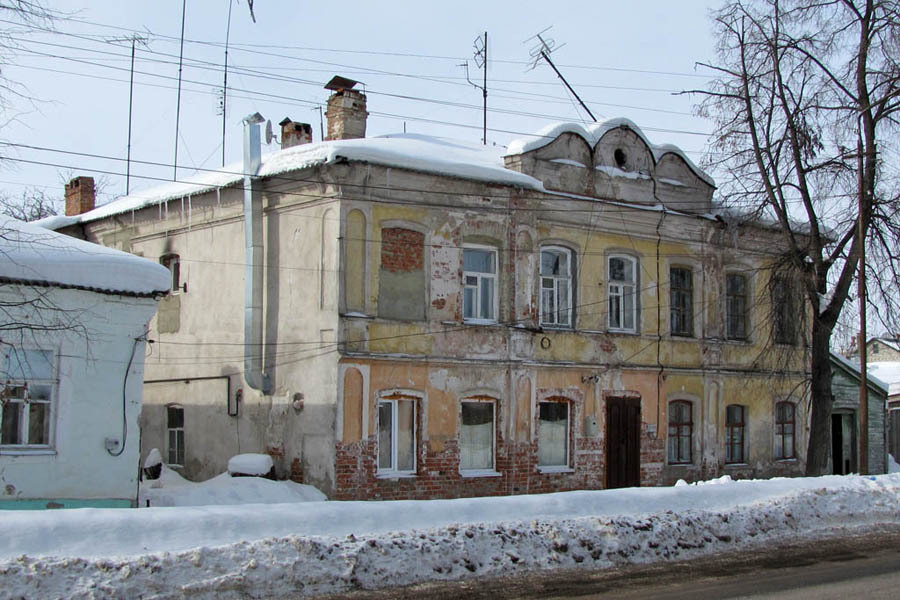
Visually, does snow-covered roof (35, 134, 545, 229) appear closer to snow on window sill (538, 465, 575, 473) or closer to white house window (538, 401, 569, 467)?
white house window (538, 401, 569, 467)

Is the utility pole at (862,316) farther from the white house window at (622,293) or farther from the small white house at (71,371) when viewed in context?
the small white house at (71,371)

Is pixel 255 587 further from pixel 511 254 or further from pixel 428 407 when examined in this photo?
pixel 511 254

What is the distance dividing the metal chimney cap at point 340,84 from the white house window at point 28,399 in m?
9.16

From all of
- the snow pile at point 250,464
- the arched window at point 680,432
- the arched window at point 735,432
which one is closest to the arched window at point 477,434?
the snow pile at point 250,464

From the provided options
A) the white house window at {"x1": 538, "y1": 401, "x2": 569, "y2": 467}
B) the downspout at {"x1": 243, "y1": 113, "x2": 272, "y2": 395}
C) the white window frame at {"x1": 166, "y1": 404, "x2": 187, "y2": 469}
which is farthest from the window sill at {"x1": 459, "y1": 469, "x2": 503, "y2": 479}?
the white window frame at {"x1": 166, "y1": 404, "x2": 187, "y2": 469}

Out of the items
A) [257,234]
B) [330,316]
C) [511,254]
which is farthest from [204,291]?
[511,254]

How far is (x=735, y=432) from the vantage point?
25.4m

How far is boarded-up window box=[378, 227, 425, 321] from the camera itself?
19438 mm

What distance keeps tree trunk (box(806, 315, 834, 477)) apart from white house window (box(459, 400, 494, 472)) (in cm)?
673

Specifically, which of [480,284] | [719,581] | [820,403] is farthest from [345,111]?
[719,581]

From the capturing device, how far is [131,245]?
78.3ft

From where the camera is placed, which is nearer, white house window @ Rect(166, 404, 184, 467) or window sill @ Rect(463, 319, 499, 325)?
window sill @ Rect(463, 319, 499, 325)

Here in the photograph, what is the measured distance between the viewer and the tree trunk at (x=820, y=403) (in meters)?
22.0

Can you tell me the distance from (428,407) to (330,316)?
2538 mm
